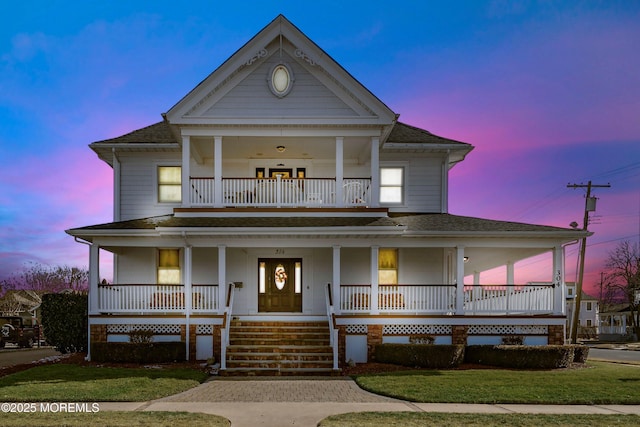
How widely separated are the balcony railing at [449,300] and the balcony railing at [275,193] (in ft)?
10.5

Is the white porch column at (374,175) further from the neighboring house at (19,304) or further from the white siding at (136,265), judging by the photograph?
the neighboring house at (19,304)

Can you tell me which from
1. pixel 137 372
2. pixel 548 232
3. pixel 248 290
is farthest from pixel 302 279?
pixel 548 232

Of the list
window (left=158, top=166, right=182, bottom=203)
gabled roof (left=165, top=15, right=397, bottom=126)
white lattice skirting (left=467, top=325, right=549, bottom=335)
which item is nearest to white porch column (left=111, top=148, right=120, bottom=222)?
window (left=158, top=166, right=182, bottom=203)

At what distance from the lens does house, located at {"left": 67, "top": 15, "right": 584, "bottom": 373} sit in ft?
59.4

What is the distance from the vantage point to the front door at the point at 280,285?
20.8 metres

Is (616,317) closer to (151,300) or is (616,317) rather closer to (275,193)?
(275,193)

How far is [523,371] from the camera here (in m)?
16.4

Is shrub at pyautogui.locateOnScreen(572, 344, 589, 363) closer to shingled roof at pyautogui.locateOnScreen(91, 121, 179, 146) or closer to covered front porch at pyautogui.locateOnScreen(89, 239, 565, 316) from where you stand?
covered front porch at pyautogui.locateOnScreen(89, 239, 565, 316)

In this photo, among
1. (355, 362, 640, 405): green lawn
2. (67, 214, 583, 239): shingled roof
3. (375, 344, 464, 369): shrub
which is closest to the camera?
(355, 362, 640, 405): green lawn

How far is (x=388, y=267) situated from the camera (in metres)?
21.1

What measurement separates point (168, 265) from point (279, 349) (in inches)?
258

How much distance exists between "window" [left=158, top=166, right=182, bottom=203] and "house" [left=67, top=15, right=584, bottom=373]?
6 centimetres

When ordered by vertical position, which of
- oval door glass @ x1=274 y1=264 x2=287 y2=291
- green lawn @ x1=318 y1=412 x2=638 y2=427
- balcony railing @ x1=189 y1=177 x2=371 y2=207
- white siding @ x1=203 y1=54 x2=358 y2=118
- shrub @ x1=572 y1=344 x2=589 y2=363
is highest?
white siding @ x1=203 y1=54 x2=358 y2=118

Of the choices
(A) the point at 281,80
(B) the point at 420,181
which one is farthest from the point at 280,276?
(A) the point at 281,80
